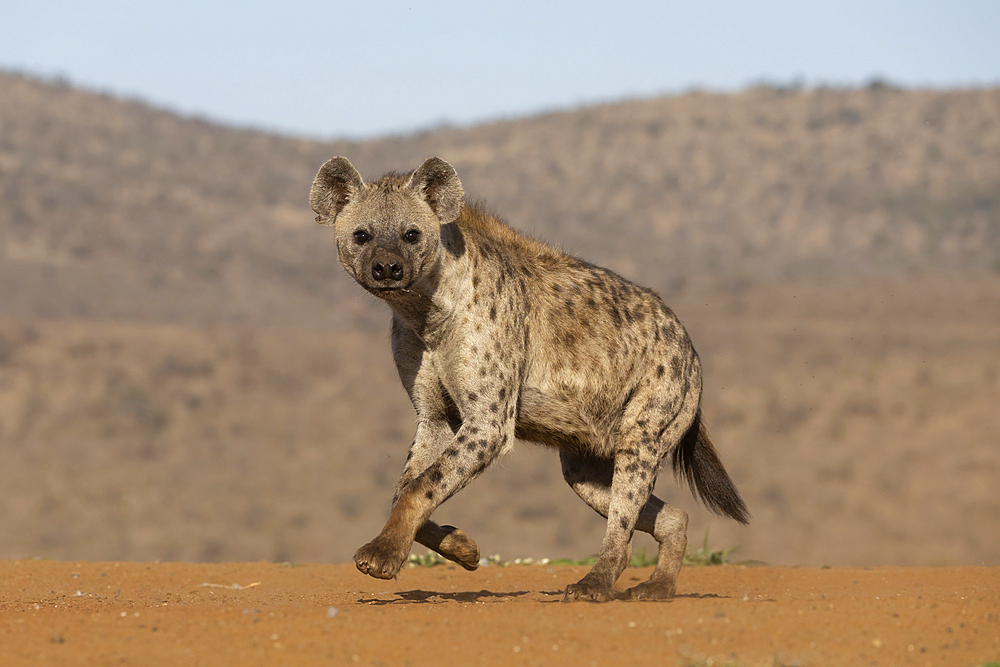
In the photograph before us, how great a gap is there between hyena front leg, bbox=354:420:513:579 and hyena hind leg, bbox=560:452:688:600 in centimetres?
103

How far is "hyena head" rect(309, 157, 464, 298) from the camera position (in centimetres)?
606

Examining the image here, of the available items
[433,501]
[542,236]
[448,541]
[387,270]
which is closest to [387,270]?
[387,270]

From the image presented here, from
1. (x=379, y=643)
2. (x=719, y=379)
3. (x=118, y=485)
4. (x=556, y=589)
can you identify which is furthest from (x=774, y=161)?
(x=379, y=643)

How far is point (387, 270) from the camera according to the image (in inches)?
230

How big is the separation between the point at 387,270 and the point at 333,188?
0.88 meters

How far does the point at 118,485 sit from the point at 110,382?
4.21 metres

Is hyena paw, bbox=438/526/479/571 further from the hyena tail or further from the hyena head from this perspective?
the hyena tail

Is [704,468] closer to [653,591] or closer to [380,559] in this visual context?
[653,591]

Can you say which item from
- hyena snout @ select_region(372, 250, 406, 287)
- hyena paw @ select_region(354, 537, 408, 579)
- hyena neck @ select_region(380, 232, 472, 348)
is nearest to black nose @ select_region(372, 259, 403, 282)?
hyena snout @ select_region(372, 250, 406, 287)

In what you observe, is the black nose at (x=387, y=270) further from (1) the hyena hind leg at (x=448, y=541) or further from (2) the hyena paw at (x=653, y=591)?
(2) the hyena paw at (x=653, y=591)

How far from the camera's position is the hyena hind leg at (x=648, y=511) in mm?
6957

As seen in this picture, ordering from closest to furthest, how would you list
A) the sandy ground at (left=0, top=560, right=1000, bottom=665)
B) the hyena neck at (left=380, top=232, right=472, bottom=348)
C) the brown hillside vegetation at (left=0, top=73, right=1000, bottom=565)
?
the sandy ground at (left=0, top=560, right=1000, bottom=665), the hyena neck at (left=380, top=232, right=472, bottom=348), the brown hillside vegetation at (left=0, top=73, right=1000, bottom=565)

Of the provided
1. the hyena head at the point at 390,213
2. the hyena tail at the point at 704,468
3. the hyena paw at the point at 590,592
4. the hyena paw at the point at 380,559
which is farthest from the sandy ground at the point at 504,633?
the hyena tail at the point at 704,468

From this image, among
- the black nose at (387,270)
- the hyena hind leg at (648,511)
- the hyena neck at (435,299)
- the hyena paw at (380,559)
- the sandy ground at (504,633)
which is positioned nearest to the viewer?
the sandy ground at (504,633)
